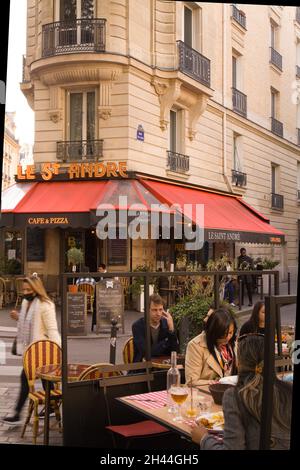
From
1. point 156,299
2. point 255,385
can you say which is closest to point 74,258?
point 156,299

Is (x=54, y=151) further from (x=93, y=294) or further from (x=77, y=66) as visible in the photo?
(x=93, y=294)

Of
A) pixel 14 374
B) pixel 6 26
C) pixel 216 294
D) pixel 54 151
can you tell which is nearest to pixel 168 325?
pixel 216 294

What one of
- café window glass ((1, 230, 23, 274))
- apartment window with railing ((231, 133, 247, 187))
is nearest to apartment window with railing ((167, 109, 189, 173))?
apartment window with railing ((231, 133, 247, 187))

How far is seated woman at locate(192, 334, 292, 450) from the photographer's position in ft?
6.59

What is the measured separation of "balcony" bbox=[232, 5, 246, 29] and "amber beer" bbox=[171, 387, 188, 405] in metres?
2.92

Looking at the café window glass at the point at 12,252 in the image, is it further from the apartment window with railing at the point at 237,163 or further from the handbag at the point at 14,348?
the apartment window with railing at the point at 237,163

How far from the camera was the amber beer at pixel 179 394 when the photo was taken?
2555 millimetres

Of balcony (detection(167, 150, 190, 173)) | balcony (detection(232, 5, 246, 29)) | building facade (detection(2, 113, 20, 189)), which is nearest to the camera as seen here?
building facade (detection(2, 113, 20, 189))

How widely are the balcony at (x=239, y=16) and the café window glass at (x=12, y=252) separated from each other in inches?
97.9

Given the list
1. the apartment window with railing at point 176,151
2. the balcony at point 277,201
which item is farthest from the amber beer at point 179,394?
the apartment window with railing at point 176,151

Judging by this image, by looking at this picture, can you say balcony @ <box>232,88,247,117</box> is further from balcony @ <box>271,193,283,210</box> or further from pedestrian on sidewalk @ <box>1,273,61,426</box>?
pedestrian on sidewalk @ <box>1,273,61,426</box>

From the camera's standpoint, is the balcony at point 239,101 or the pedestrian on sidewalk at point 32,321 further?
the balcony at point 239,101

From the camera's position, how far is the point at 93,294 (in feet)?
11.7

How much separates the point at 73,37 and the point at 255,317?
10.5 feet
